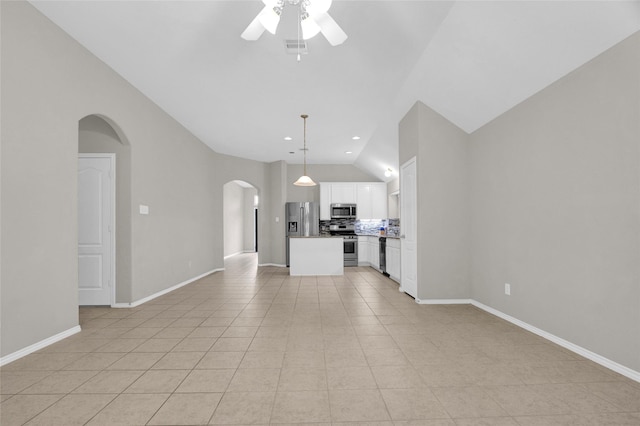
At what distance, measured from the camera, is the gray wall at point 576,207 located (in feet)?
7.47

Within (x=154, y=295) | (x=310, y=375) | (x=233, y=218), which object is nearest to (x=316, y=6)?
(x=310, y=375)

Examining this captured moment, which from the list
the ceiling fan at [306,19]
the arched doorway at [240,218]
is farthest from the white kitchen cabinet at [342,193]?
the ceiling fan at [306,19]

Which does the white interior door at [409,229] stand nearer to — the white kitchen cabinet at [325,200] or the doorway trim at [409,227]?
the doorway trim at [409,227]

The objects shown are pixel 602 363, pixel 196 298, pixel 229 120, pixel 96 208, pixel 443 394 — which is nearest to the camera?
pixel 443 394

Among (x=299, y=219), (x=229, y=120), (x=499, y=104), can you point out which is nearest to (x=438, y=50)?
(x=499, y=104)

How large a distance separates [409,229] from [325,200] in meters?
4.24

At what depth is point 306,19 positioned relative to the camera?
2396 millimetres

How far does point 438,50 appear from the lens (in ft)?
11.0

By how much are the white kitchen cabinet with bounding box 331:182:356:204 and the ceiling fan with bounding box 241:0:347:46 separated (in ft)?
21.2

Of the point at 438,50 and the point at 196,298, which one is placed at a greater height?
the point at 438,50

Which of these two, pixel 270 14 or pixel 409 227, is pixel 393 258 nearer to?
pixel 409 227

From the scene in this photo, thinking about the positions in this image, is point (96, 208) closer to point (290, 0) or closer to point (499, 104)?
point (290, 0)

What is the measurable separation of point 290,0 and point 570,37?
7.28ft

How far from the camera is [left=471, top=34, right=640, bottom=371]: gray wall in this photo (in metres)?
2.28
